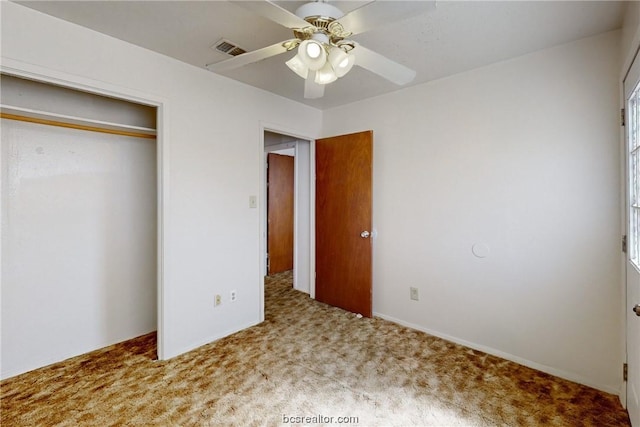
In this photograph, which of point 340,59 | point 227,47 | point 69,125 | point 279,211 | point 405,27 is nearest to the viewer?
point 340,59

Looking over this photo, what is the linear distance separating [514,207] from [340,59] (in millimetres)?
1807

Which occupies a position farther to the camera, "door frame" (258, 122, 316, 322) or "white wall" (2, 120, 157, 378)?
"door frame" (258, 122, 316, 322)

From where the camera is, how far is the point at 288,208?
206 inches

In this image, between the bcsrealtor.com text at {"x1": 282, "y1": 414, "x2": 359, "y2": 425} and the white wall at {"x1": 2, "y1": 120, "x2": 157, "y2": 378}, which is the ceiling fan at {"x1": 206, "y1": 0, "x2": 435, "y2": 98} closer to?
the white wall at {"x1": 2, "y1": 120, "x2": 157, "y2": 378}

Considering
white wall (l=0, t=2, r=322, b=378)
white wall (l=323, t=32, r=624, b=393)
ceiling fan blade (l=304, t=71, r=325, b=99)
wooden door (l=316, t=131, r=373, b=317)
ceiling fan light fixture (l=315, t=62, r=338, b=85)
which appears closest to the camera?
ceiling fan light fixture (l=315, t=62, r=338, b=85)

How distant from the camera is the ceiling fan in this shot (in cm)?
122

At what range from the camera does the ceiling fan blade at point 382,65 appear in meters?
1.56

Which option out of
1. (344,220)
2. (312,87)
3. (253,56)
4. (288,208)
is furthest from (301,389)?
(288,208)

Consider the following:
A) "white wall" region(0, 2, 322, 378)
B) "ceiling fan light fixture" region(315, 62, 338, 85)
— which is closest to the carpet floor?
"white wall" region(0, 2, 322, 378)

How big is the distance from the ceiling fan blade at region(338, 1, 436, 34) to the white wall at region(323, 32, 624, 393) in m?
1.61

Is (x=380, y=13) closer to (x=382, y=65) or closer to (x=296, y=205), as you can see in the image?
(x=382, y=65)

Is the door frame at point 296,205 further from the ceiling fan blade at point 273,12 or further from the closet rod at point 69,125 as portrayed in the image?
the ceiling fan blade at point 273,12

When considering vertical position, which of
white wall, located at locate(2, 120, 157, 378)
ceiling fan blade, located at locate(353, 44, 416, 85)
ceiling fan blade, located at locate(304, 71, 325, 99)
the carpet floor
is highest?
ceiling fan blade, located at locate(353, 44, 416, 85)

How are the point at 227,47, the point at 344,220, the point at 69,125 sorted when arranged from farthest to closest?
the point at 344,220 < the point at 69,125 < the point at 227,47
